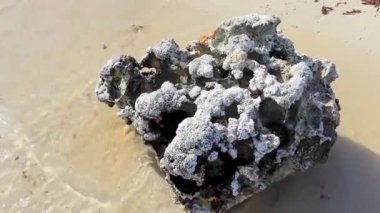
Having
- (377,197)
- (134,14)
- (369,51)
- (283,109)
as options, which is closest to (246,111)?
(283,109)

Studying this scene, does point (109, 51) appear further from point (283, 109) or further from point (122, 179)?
point (283, 109)

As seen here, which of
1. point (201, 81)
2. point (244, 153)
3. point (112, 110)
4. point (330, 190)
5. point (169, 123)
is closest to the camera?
point (244, 153)

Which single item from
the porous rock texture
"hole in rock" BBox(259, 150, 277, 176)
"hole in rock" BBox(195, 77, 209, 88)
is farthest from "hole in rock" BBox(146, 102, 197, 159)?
"hole in rock" BBox(259, 150, 277, 176)

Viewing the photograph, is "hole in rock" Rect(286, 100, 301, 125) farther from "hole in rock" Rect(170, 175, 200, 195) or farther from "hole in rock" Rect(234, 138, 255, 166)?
"hole in rock" Rect(170, 175, 200, 195)

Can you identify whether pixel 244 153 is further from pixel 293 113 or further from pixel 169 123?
pixel 169 123

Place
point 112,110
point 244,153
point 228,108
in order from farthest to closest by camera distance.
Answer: point 112,110, point 228,108, point 244,153

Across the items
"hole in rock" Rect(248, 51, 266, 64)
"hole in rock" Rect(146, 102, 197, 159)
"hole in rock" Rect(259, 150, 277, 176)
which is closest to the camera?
"hole in rock" Rect(259, 150, 277, 176)

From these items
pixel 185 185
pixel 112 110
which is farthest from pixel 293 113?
pixel 112 110

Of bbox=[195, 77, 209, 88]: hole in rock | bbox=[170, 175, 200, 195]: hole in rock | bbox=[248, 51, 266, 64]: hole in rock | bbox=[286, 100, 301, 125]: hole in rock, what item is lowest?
bbox=[170, 175, 200, 195]: hole in rock
